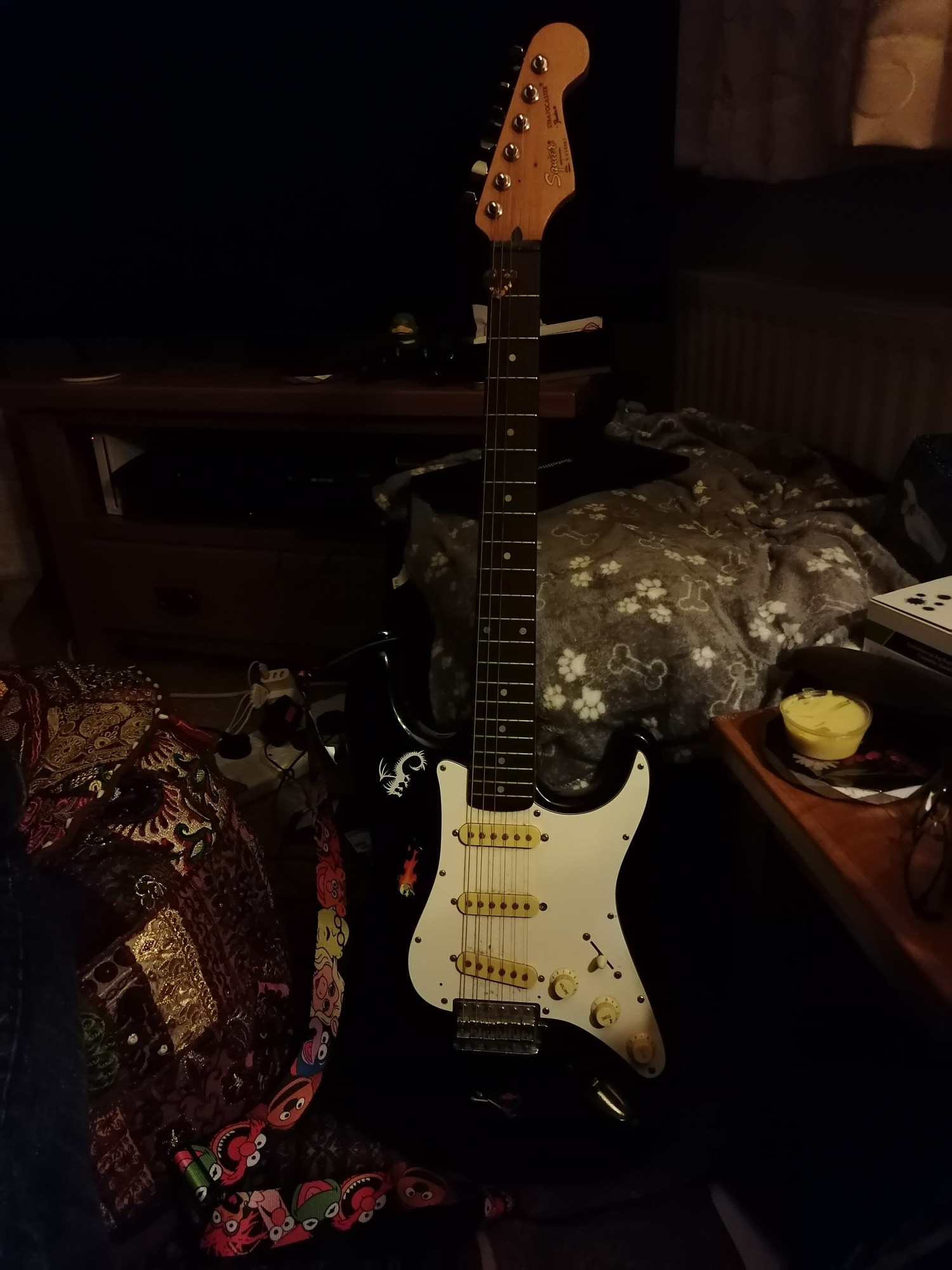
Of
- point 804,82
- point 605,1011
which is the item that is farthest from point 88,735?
point 804,82

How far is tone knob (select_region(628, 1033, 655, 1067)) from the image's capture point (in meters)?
0.73

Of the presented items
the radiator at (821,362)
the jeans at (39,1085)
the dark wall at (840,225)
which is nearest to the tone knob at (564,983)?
the jeans at (39,1085)

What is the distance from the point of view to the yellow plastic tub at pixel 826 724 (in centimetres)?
65

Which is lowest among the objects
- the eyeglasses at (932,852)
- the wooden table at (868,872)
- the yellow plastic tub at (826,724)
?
the wooden table at (868,872)

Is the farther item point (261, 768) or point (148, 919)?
point (261, 768)

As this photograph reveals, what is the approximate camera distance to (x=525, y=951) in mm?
747

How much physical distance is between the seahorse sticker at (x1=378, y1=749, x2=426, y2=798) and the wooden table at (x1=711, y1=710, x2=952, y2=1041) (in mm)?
271

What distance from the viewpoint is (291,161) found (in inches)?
54.7

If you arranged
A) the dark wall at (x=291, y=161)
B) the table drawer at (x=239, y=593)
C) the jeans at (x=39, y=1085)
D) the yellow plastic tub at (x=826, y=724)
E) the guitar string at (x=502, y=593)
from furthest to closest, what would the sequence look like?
the table drawer at (x=239, y=593) → the dark wall at (x=291, y=161) → the guitar string at (x=502, y=593) → the yellow plastic tub at (x=826, y=724) → the jeans at (x=39, y=1085)

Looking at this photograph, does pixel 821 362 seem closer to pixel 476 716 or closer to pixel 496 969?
pixel 476 716

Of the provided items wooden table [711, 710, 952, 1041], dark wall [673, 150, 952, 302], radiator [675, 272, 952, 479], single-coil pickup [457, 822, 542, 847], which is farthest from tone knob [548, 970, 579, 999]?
dark wall [673, 150, 952, 302]

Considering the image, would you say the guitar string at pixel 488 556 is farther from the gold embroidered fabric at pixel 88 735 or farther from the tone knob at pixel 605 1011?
the gold embroidered fabric at pixel 88 735

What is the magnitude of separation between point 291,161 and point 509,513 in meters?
0.93

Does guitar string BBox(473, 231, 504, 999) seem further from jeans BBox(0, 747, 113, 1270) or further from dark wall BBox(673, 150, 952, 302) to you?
dark wall BBox(673, 150, 952, 302)
